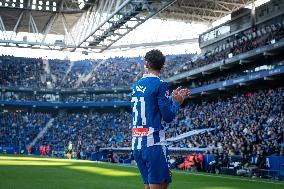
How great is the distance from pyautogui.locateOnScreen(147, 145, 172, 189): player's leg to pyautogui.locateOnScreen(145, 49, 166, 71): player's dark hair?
97 centimetres

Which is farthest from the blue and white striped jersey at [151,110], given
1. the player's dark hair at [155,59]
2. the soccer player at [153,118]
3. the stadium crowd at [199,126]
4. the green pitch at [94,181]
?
the stadium crowd at [199,126]

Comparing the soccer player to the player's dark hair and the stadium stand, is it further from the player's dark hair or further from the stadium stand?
the stadium stand

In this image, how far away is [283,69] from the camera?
1361 inches

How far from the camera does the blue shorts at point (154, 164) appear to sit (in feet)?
15.5

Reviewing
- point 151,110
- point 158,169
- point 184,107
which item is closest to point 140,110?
point 151,110

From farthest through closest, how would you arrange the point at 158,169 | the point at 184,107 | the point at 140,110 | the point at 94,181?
the point at 184,107 < the point at 94,181 < the point at 140,110 < the point at 158,169

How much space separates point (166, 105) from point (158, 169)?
2.33ft

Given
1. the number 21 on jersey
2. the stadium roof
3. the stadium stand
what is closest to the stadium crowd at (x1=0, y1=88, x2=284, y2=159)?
the stadium stand

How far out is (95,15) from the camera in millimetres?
39188

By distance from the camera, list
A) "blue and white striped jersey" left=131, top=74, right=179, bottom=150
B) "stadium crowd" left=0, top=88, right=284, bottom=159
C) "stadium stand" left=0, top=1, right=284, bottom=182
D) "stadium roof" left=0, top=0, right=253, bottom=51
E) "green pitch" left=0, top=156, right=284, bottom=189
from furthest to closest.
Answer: "stadium roof" left=0, top=0, right=253, bottom=51 → "stadium stand" left=0, top=1, right=284, bottom=182 → "stadium crowd" left=0, top=88, right=284, bottom=159 → "green pitch" left=0, top=156, right=284, bottom=189 → "blue and white striped jersey" left=131, top=74, right=179, bottom=150

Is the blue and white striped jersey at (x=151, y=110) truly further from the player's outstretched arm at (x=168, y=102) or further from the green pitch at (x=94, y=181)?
the green pitch at (x=94, y=181)

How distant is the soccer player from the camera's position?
4.75 metres

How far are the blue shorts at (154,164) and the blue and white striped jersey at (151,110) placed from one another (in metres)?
0.07

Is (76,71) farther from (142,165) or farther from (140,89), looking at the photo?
(142,165)
